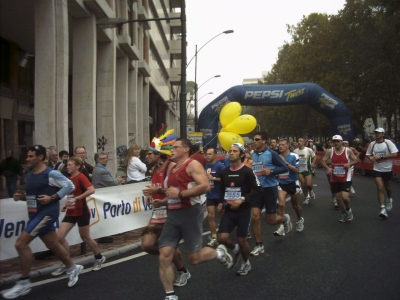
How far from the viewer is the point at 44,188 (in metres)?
6.00

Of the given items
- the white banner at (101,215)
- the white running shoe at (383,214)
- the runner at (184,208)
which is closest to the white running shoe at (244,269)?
the runner at (184,208)

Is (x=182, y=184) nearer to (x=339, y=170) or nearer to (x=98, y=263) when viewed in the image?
(x=98, y=263)

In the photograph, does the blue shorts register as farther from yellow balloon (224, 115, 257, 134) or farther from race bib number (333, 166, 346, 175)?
yellow balloon (224, 115, 257, 134)

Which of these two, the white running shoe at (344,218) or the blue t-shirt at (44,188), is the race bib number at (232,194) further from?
the white running shoe at (344,218)

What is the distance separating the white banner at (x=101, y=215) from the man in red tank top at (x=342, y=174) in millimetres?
4056

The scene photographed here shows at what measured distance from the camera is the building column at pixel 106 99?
21047mm

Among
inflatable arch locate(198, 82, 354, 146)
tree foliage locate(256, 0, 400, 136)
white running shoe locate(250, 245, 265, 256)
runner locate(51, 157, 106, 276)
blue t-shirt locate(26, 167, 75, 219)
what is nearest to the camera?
blue t-shirt locate(26, 167, 75, 219)

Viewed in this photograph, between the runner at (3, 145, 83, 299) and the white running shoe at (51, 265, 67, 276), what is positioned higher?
the runner at (3, 145, 83, 299)

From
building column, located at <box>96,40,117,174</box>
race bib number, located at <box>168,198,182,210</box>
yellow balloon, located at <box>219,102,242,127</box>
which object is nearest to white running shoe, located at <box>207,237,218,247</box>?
race bib number, located at <box>168,198,182,210</box>

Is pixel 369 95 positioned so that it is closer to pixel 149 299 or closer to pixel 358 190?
pixel 358 190

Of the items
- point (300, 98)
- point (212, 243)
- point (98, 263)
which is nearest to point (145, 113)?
point (300, 98)

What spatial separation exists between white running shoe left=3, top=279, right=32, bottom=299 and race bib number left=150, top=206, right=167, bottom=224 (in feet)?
5.42

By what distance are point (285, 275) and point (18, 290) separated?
3.30 meters

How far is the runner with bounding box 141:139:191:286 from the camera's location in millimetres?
5641
